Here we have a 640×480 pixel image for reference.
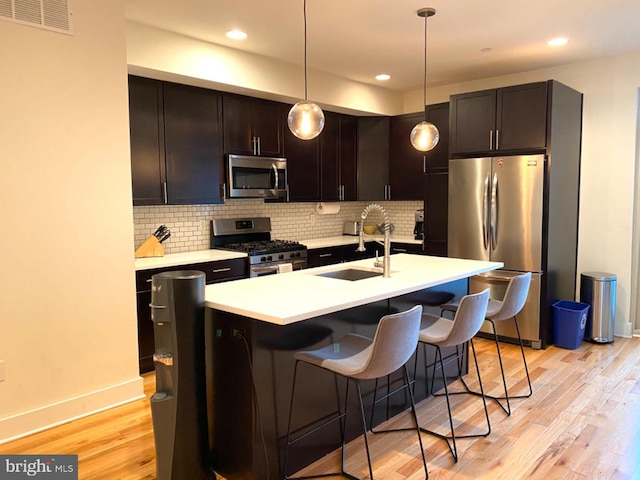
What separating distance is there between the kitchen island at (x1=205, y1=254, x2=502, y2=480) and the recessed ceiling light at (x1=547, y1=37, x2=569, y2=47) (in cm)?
277

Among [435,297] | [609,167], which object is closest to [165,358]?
[435,297]

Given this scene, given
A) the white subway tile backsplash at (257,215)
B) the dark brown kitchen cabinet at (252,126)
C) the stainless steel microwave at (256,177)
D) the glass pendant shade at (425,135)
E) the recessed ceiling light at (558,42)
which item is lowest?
the white subway tile backsplash at (257,215)

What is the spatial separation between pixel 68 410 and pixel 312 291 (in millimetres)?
1855

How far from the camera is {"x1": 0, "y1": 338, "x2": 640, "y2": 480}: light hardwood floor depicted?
100 inches


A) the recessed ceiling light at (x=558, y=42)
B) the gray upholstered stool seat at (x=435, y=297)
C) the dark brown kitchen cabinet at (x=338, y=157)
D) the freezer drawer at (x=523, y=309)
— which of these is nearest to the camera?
the gray upholstered stool seat at (x=435, y=297)

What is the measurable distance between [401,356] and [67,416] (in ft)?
7.38

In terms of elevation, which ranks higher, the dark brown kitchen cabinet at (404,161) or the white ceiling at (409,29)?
the white ceiling at (409,29)

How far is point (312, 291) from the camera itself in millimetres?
2643

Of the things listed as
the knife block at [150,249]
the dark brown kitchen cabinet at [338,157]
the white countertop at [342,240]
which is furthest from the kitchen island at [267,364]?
the dark brown kitchen cabinet at [338,157]

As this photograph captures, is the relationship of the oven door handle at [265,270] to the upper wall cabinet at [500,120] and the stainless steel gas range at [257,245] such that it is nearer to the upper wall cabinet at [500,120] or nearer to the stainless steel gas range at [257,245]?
the stainless steel gas range at [257,245]

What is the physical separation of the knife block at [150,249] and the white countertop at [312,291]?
157 centimetres

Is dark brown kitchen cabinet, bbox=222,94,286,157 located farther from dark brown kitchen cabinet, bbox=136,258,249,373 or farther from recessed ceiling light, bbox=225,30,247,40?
dark brown kitchen cabinet, bbox=136,258,249,373

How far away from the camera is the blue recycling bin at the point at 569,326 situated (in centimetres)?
445
